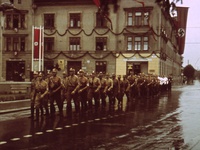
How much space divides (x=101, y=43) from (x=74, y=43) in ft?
11.8

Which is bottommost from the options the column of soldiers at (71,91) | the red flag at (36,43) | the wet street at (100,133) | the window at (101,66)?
the wet street at (100,133)

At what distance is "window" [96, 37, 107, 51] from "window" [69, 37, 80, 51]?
2.54 metres

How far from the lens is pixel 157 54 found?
5081 centimetres

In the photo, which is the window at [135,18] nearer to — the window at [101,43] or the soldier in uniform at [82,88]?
the window at [101,43]

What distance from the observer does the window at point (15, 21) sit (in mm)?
53719

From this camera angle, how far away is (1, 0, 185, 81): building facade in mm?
51125

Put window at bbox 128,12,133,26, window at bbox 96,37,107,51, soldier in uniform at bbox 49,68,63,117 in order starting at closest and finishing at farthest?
1. soldier in uniform at bbox 49,68,63,117
2. window at bbox 128,12,133,26
3. window at bbox 96,37,107,51

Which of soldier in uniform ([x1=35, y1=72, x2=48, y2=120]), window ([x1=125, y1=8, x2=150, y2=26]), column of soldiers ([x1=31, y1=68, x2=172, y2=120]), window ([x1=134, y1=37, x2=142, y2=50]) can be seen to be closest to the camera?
soldier in uniform ([x1=35, y1=72, x2=48, y2=120])

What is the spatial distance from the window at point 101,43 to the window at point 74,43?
2.54 metres

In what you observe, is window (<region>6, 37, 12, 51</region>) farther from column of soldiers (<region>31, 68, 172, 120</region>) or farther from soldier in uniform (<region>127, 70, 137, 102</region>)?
column of soldiers (<region>31, 68, 172, 120</region>)

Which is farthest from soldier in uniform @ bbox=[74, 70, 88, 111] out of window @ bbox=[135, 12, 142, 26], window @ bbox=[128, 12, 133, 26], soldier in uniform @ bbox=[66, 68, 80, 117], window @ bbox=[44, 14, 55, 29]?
window @ bbox=[44, 14, 55, 29]

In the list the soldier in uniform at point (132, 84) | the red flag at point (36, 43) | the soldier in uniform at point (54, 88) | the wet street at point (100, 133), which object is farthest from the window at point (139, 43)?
the wet street at point (100, 133)

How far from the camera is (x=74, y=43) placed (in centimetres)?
5288

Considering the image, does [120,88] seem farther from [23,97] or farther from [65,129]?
[65,129]
